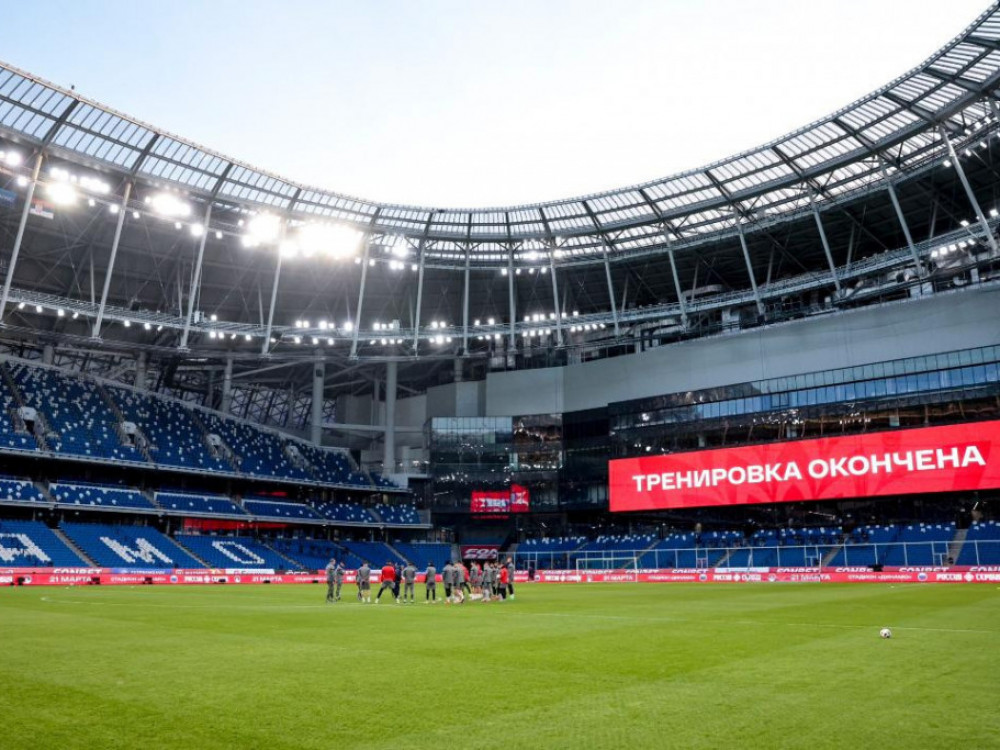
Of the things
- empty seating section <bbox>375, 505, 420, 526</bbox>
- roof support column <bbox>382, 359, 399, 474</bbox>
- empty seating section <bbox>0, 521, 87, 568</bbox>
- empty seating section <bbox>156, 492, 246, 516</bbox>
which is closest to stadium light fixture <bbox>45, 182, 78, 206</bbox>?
empty seating section <bbox>0, 521, 87, 568</bbox>

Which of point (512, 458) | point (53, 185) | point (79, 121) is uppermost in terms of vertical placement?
point (79, 121)

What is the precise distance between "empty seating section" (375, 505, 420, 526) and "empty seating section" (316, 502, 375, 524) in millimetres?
1544

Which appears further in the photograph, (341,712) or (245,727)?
(341,712)

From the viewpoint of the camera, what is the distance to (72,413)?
6072 cm

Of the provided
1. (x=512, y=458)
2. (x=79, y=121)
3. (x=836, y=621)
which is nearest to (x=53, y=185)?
(x=79, y=121)

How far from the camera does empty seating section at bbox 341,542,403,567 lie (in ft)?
232

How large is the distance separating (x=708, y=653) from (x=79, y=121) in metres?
52.4

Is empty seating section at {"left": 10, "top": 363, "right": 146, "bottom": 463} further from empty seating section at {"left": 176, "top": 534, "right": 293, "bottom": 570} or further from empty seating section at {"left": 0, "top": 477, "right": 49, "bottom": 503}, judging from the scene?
empty seating section at {"left": 176, "top": 534, "right": 293, "bottom": 570}

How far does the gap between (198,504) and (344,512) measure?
49.7 feet

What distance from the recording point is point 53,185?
51.4m

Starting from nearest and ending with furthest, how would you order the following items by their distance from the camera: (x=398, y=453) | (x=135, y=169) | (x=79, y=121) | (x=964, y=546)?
(x=964, y=546) < (x=79, y=121) < (x=135, y=169) < (x=398, y=453)

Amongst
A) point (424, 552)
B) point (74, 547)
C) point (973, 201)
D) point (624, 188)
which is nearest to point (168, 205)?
point (74, 547)

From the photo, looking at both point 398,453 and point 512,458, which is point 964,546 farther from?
point 398,453

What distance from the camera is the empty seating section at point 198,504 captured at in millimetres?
61562
